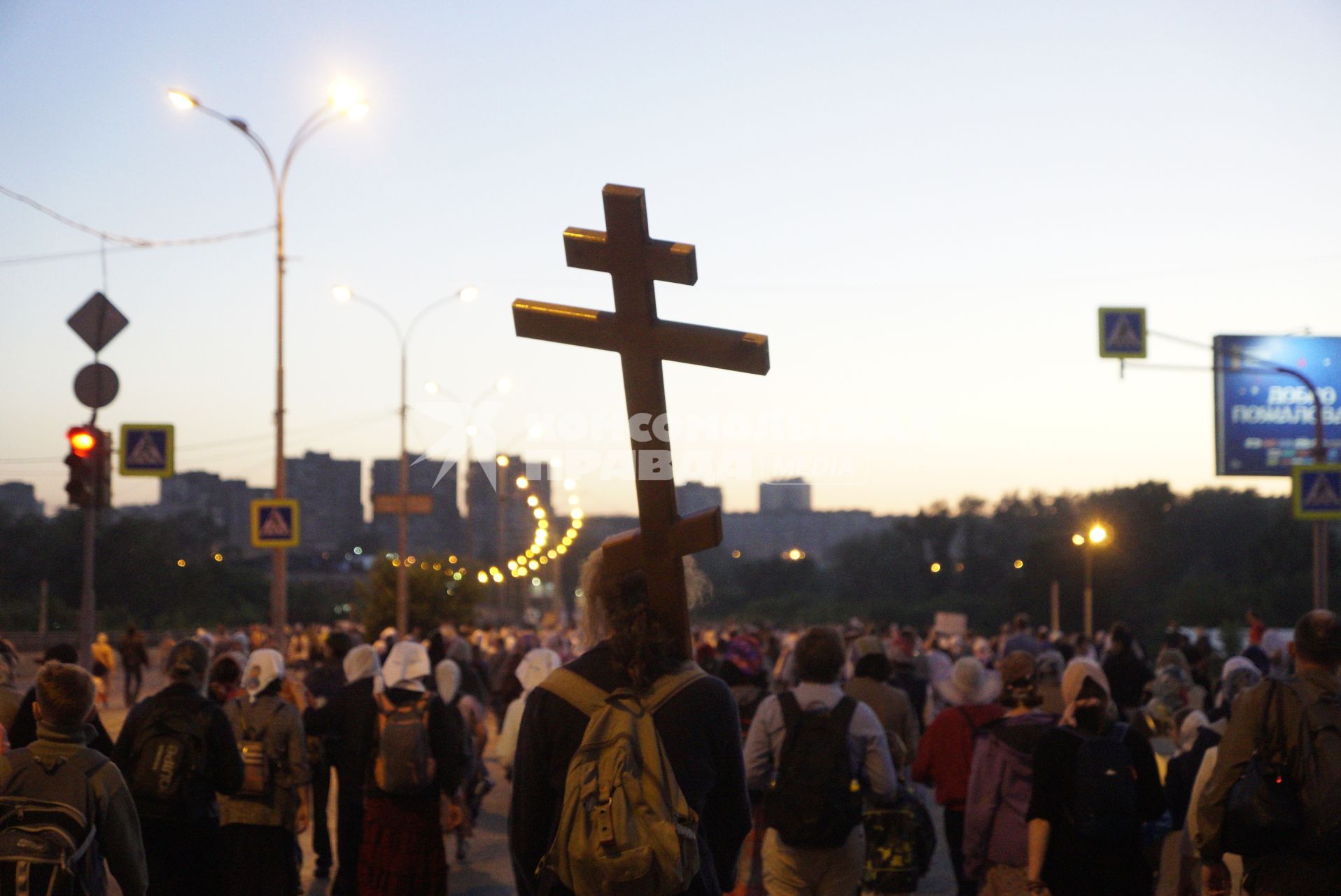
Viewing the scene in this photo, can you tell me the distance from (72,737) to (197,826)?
208 cm

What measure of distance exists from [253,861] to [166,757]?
1127mm

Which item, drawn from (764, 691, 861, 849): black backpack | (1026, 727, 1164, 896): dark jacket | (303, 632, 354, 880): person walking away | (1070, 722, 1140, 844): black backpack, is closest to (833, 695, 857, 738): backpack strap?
(764, 691, 861, 849): black backpack

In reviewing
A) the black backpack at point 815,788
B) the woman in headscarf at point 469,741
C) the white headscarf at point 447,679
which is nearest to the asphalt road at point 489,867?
the woman in headscarf at point 469,741

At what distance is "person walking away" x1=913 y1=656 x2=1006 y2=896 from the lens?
27.4 feet

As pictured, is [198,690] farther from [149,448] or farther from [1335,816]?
[149,448]

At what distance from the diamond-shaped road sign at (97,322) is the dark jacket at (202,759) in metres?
6.76

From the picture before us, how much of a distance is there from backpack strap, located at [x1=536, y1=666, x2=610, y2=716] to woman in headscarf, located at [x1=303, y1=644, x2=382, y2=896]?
4808mm

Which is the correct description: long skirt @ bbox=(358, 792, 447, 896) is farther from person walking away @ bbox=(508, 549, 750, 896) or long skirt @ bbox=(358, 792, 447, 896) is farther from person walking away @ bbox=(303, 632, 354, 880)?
person walking away @ bbox=(508, 549, 750, 896)

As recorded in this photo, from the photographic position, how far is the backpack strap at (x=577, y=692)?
11.8 ft

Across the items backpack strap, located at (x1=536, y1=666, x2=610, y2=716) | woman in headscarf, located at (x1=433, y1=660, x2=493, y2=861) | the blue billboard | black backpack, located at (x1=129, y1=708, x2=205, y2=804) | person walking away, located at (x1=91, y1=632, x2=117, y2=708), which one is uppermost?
the blue billboard

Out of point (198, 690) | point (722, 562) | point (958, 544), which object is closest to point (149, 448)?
point (198, 690)

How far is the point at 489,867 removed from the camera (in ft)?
37.2

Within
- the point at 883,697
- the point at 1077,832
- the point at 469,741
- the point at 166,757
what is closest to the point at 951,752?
the point at 883,697

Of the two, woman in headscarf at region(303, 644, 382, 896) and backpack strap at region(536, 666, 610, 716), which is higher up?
backpack strap at region(536, 666, 610, 716)
